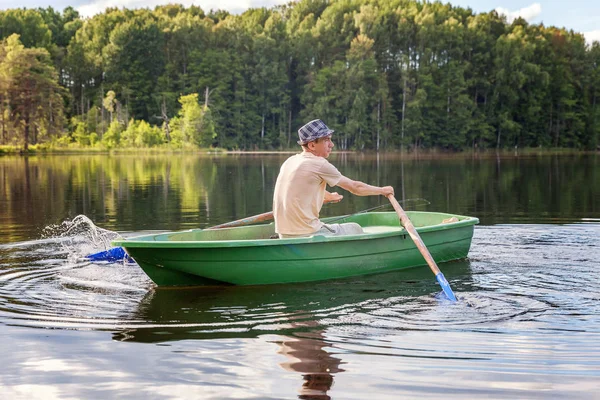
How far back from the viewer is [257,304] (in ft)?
22.7

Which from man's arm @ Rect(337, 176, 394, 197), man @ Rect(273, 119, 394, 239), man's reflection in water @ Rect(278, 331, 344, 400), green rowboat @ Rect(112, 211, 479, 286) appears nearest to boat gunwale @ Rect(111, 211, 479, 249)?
green rowboat @ Rect(112, 211, 479, 286)

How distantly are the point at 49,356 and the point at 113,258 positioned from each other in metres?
3.44

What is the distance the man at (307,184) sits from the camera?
769 cm

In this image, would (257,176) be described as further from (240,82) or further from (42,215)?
(240,82)

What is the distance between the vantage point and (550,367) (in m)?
4.91

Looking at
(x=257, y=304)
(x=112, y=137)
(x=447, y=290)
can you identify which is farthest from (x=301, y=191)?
(x=112, y=137)

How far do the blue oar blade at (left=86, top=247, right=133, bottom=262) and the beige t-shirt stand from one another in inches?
74.1

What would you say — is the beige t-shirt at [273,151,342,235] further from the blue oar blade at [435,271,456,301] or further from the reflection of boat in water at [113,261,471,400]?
the blue oar blade at [435,271,456,301]

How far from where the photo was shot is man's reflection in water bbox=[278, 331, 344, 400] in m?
4.57

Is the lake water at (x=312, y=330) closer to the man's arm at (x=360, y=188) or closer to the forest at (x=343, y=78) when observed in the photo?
the man's arm at (x=360, y=188)

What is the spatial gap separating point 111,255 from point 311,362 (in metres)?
4.22

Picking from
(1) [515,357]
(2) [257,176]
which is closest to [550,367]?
(1) [515,357]

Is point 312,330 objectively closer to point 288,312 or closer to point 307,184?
point 288,312

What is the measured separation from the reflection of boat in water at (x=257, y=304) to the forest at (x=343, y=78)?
5365 centimetres
